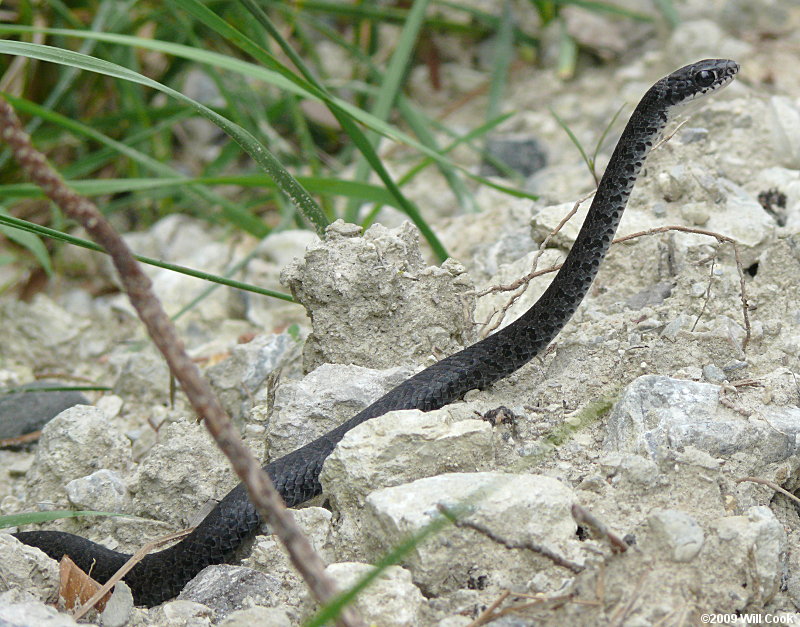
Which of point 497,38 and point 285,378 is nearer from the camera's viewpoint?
point 285,378

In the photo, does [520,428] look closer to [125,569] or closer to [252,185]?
[125,569]

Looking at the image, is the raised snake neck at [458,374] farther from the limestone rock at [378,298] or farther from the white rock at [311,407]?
the limestone rock at [378,298]

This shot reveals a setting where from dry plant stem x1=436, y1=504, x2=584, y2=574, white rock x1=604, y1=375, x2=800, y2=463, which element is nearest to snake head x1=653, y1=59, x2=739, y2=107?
white rock x1=604, y1=375, x2=800, y2=463

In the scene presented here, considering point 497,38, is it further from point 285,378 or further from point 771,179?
point 285,378

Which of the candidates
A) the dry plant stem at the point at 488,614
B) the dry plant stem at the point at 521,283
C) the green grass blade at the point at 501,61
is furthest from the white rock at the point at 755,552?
the green grass blade at the point at 501,61

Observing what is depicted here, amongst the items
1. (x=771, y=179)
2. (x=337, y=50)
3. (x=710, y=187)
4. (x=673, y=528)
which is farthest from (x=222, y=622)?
(x=337, y=50)

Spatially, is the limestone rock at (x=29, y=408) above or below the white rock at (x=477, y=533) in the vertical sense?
below

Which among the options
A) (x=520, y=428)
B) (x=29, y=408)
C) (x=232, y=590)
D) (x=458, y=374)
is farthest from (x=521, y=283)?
(x=29, y=408)
